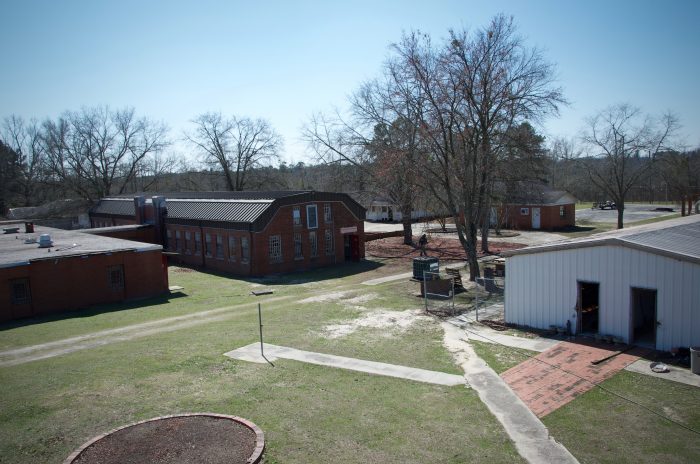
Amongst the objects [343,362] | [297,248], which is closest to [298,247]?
[297,248]

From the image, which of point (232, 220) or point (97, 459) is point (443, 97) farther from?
point (97, 459)

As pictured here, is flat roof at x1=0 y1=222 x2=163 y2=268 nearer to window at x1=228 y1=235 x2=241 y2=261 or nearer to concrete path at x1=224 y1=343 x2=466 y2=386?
window at x1=228 y1=235 x2=241 y2=261

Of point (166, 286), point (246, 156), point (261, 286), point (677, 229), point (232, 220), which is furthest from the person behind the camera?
point (246, 156)

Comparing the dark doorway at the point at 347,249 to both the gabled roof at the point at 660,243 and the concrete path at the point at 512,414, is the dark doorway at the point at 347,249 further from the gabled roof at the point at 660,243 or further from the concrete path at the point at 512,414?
the concrete path at the point at 512,414

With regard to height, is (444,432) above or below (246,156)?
below

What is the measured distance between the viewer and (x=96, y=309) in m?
23.9

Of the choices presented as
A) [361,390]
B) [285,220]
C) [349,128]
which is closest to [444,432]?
[361,390]

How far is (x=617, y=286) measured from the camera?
15578 mm

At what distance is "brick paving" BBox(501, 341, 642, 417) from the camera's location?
1189 centimetres

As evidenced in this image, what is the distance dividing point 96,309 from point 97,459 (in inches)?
659

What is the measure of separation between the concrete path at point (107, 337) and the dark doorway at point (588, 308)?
13431mm

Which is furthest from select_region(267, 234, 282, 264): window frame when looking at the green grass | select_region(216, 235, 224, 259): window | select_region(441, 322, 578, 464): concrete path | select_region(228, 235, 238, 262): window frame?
the green grass

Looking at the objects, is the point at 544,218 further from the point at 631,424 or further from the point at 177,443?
the point at 177,443

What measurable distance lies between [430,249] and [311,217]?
11.9 metres
